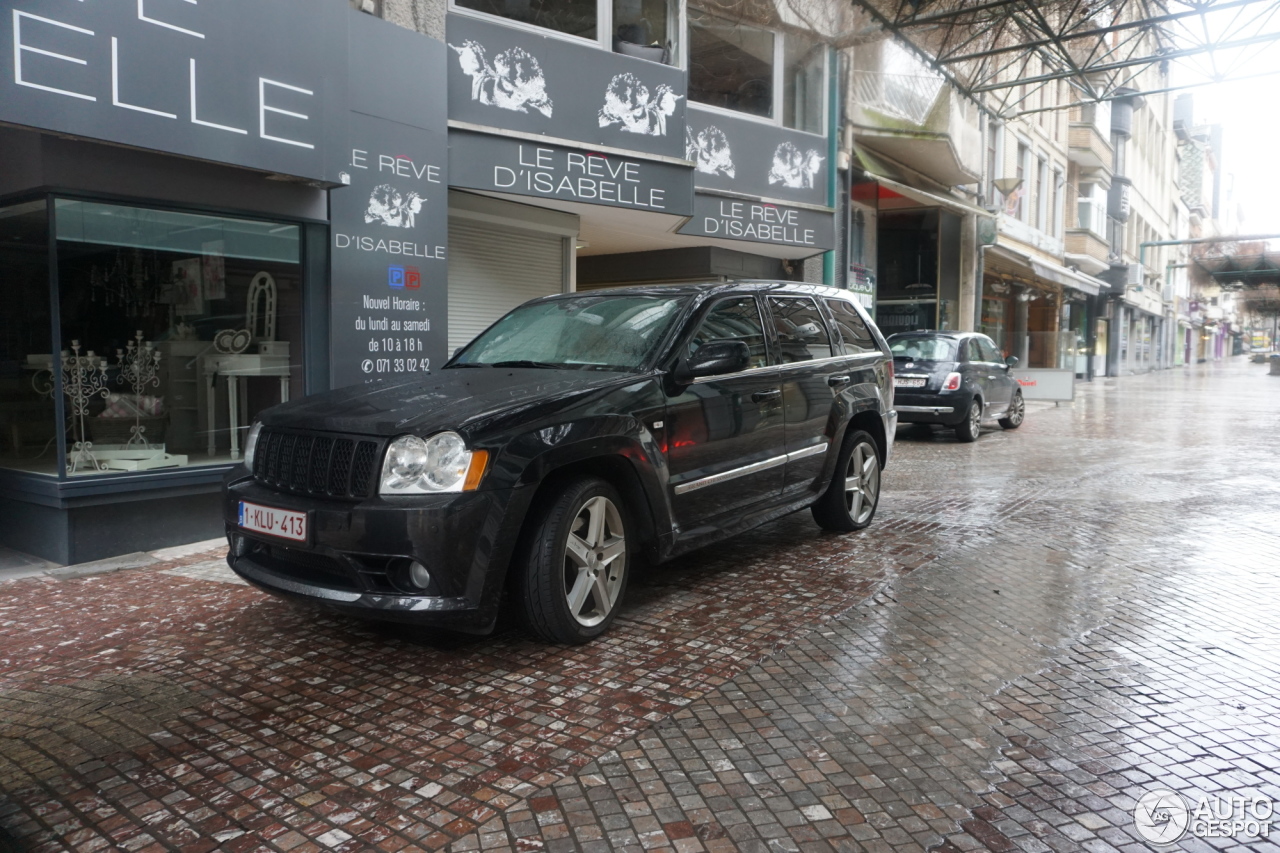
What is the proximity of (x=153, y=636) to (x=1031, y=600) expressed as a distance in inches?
182

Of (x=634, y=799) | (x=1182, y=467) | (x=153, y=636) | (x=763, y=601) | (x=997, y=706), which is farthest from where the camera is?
(x=1182, y=467)

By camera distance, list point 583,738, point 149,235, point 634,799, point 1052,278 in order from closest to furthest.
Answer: point 634,799
point 583,738
point 149,235
point 1052,278

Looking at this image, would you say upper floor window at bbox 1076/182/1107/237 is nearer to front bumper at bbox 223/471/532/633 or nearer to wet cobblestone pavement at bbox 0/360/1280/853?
wet cobblestone pavement at bbox 0/360/1280/853

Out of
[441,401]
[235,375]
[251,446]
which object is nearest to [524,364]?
[441,401]

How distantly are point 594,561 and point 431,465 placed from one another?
3.10 ft

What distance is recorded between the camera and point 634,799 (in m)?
2.99

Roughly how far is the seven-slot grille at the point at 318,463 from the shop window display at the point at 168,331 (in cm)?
284

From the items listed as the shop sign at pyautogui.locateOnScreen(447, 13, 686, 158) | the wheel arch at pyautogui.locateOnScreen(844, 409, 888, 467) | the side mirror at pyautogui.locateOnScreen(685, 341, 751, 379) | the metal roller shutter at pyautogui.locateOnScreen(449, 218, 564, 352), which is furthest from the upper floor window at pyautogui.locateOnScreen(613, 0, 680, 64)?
the side mirror at pyautogui.locateOnScreen(685, 341, 751, 379)

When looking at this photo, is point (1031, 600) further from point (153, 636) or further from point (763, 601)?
point (153, 636)

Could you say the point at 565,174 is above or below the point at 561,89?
below

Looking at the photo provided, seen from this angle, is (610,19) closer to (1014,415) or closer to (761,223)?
(761,223)

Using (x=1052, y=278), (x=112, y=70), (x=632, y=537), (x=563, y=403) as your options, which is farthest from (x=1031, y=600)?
(x=1052, y=278)

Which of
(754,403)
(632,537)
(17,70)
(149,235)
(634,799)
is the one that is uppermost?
(17,70)

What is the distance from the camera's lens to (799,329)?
20.5ft
